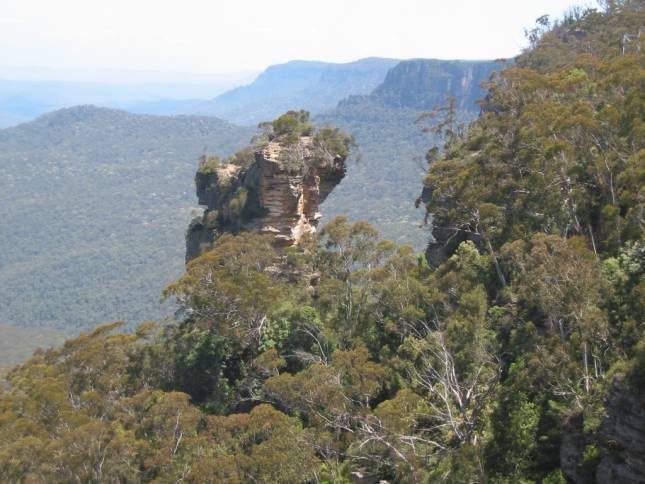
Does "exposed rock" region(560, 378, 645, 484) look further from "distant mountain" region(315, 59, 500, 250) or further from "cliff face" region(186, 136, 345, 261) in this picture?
"distant mountain" region(315, 59, 500, 250)

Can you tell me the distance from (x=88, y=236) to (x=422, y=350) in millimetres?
139383

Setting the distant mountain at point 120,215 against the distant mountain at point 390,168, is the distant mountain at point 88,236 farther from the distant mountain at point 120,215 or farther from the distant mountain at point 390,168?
the distant mountain at point 390,168

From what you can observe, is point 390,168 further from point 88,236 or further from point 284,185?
point 284,185

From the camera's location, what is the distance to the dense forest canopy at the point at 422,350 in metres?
15.3

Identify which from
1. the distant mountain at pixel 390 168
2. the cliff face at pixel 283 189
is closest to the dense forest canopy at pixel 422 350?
the cliff face at pixel 283 189

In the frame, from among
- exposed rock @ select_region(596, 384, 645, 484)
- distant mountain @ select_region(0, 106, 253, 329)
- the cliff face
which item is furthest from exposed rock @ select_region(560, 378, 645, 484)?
distant mountain @ select_region(0, 106, 253, 329)

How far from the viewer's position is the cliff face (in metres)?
31.4

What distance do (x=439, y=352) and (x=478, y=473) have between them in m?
4.35

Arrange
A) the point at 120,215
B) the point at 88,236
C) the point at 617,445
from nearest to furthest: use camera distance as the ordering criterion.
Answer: the point at 617,445 < the point at 88,236 < the point at 120,215

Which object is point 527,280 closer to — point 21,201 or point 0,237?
point 0,237

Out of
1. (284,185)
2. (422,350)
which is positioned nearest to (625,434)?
(422,350)

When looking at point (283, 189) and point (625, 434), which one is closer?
point (625, 434)

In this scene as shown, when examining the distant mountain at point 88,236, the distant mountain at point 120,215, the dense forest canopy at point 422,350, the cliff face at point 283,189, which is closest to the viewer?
the dense forest canopy at point 422,350

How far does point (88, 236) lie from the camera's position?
14725 cm
